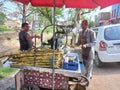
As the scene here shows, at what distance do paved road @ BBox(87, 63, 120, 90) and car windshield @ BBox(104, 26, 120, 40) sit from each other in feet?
4.31

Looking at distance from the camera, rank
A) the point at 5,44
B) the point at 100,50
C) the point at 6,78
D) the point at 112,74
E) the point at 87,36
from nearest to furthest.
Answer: the point at 87,36 < the point at 6,78 < the point at 112,74 < the point at 100,50 < the point at 5,44

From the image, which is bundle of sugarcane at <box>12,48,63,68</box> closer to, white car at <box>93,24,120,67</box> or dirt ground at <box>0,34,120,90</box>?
dirt ground at <box>0,34,120,90</box>

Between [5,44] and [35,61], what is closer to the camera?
[35,61]

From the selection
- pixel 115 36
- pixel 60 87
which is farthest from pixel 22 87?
pixel 115 36

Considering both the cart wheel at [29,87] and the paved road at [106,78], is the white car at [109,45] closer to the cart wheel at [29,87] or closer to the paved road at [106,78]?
the paved road at [106,78]

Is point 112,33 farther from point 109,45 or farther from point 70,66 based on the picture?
point 70,66

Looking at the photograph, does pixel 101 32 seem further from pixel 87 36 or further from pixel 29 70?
pixel 29 70

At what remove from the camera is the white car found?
970 centimetres

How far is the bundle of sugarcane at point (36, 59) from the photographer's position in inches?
208

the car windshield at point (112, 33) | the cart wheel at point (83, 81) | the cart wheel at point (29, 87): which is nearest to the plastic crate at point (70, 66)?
the cart wheel at point (29, 87)

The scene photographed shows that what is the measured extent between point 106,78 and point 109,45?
5.16 ft

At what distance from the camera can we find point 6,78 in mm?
8242

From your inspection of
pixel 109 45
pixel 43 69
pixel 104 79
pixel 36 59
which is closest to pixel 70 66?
pixel 43 69

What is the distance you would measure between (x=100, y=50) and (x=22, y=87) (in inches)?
207
